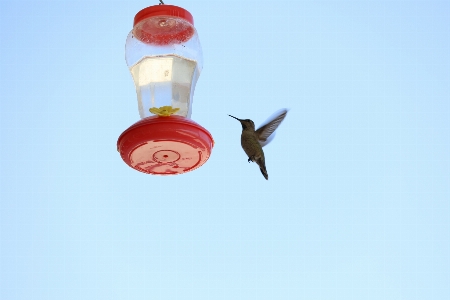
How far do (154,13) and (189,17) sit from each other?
1.12ft

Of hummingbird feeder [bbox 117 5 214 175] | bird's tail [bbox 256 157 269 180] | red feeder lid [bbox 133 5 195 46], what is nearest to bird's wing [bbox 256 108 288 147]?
bird's tail [bbox 256 157 269 180]

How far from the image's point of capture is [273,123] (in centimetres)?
700

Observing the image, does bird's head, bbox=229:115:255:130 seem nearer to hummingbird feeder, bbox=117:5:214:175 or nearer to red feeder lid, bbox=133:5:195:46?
hummingbird feeder, bbox=117:5:214:175

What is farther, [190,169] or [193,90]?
[193,90]

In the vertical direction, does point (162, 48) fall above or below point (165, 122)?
above

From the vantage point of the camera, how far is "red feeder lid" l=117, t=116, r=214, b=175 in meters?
5.09

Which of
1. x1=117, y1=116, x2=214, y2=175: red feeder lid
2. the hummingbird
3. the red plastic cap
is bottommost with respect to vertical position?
x1=117, y1=116, x2=214, y2=175: red feeder lid

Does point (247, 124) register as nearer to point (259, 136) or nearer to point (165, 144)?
point (259, 136)

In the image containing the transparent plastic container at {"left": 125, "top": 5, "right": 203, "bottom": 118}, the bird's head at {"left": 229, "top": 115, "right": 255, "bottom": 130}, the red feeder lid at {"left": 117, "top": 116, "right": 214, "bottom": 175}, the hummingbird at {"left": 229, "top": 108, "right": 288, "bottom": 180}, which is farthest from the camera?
the bird's head at {"left": 229, "top": 115, "right": 255, "bottom": 130}

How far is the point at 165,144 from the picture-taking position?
5.14 meters

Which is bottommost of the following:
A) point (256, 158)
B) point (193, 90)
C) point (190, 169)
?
point (190, 169)

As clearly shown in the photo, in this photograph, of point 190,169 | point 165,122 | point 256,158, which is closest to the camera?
point 165,122

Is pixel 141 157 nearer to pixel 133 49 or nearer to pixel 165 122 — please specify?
pixel 165 122

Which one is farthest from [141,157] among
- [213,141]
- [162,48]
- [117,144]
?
[162,48]
